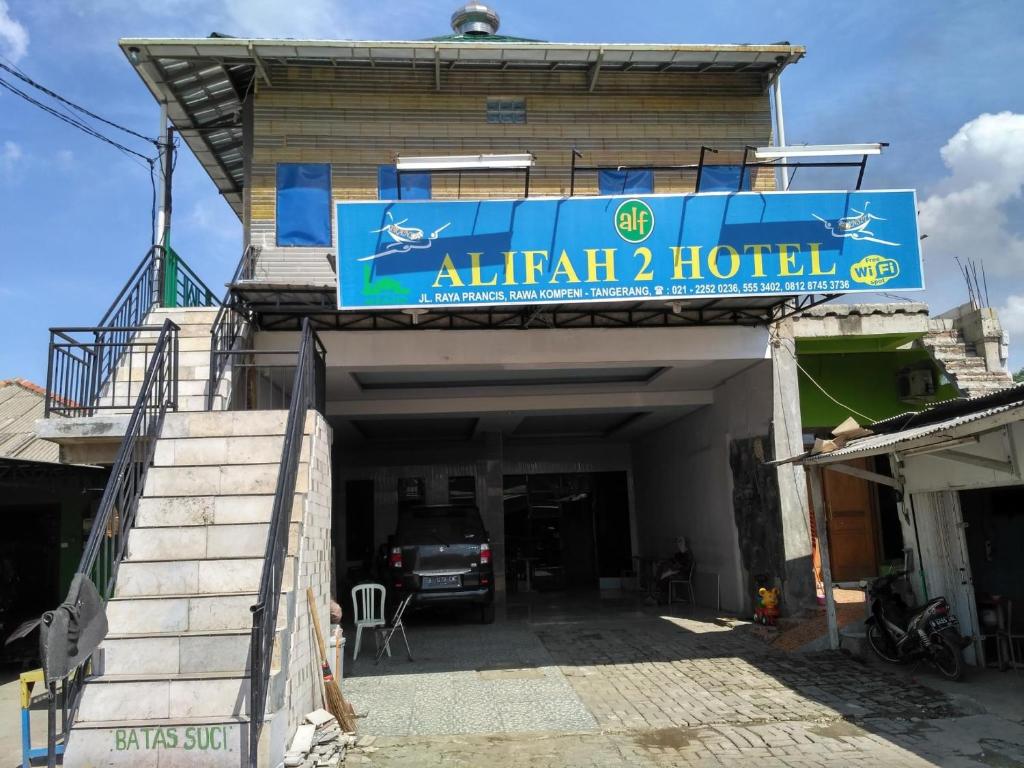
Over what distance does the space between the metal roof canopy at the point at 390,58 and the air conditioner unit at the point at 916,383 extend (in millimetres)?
5350

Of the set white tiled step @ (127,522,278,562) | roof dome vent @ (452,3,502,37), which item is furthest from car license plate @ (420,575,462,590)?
roof dome vent @ (452,3,502,37)

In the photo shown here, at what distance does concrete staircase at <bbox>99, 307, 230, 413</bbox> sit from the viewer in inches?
368

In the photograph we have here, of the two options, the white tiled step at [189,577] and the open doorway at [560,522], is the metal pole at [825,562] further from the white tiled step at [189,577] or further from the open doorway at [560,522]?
the open doorway at [560,522]

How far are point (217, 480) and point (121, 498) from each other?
0.77 meters

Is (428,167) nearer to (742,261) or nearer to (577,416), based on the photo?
(742,261)

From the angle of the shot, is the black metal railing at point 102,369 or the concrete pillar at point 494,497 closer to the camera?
the black metal railing at point 102,369

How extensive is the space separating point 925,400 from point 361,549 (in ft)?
40.3

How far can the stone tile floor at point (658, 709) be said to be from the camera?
227 inches

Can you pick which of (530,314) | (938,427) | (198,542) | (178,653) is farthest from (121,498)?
(938,427)

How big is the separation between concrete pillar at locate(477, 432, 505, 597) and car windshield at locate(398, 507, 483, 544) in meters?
3.34

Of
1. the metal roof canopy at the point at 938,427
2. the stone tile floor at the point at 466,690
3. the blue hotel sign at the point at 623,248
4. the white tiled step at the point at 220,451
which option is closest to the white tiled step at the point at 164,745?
the stone tile floor at the point at 466,690

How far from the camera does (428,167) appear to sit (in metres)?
8.41

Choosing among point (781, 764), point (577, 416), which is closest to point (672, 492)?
point (577, 416)

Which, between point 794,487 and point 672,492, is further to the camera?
point 672,492
